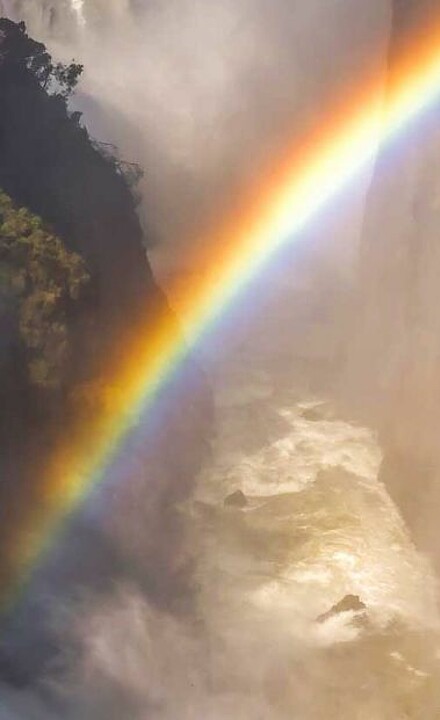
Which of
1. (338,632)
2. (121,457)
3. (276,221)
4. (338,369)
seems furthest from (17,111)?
(276,221)

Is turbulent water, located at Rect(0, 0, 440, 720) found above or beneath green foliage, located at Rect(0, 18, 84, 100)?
beneath

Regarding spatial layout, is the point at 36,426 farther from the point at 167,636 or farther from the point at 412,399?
the point at 412,399

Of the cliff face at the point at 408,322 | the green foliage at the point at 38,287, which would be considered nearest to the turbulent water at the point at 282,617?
the cliff face at the point at 408,322

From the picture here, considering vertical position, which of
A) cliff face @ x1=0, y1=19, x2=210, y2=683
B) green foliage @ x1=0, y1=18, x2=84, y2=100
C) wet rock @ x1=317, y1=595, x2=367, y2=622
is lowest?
wet rock @ x1=317, y1=595, x2=367, y2=622

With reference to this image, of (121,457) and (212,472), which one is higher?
(121,457)

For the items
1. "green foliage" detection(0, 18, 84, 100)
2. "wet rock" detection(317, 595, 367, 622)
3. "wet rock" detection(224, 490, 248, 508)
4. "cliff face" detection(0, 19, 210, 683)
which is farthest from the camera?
"wet rock" detection(224, 490, 248, 508)

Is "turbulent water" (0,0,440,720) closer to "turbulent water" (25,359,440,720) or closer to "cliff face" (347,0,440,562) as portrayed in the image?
"turbulent water" (25,359,440,720)

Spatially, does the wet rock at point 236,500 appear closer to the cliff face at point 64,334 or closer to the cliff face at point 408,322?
the cliff face at point 64,334

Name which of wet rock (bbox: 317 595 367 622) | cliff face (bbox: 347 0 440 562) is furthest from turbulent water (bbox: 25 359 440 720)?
cliff face (bbox: 347 0 440 562)
